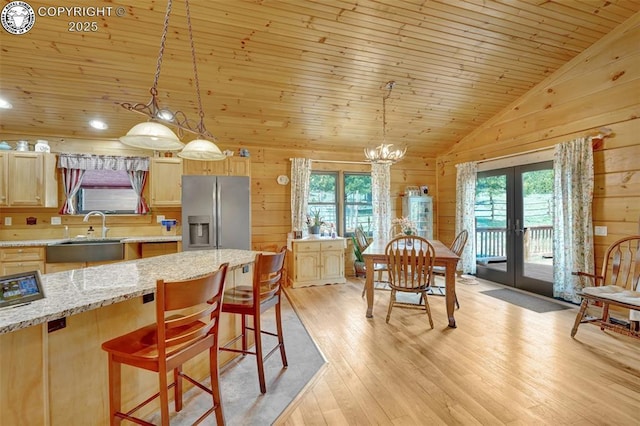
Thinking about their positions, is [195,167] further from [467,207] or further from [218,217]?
[467,207]

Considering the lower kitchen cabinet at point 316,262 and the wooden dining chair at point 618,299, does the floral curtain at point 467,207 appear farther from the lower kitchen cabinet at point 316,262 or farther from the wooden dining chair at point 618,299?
the lower kitchen cabinet at point 316,262

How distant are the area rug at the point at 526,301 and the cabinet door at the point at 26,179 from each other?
255 inches

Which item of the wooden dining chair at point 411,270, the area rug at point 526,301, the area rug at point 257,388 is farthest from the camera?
the area rug at point 526,301

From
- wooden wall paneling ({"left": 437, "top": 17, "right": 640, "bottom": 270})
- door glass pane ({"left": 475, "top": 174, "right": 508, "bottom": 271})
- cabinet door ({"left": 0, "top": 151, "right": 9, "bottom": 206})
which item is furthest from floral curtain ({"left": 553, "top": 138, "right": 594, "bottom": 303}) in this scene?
cabinet door ({"left": 0, "top": 151, "right": 9, "bottom": 206})

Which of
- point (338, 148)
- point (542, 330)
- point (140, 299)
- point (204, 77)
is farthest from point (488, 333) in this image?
point (204, 77)

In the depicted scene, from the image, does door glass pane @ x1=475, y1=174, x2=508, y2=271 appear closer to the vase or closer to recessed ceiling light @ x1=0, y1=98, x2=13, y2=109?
the vase

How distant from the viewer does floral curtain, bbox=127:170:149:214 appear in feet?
14.6

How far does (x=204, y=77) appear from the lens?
3.45 meters

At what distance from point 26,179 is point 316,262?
4.18 meters

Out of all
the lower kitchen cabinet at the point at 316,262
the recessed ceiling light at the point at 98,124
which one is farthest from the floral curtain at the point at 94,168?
the lower kitchen cabinet at the point at 316,262

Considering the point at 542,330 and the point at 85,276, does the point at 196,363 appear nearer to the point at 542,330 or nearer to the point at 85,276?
the point at 85,276

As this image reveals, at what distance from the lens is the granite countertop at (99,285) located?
112 centimetres

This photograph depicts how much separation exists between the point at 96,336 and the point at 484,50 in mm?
4561

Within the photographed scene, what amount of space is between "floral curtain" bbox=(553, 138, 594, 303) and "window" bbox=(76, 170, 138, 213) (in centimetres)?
608
